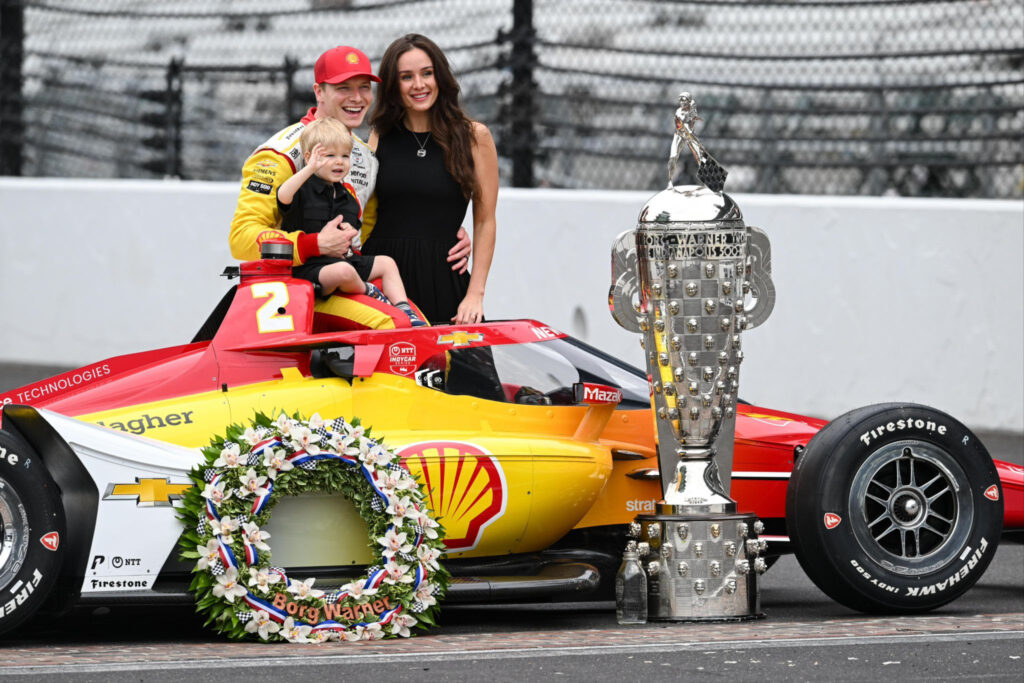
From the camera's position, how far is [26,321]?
13.5 meters

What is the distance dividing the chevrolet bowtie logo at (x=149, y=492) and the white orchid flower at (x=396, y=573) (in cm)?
68

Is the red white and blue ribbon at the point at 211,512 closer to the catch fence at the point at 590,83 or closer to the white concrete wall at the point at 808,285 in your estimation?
the white concrete wall at the point at 808,285

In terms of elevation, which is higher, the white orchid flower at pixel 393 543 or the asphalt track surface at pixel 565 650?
the white orchid flower at pixel 393 543

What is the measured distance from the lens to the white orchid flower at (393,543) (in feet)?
19.6

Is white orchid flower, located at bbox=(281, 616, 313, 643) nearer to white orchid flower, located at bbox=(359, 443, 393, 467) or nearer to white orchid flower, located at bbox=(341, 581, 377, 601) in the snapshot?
white orchid flower, located at bbox=(341, 581, 377, 601)

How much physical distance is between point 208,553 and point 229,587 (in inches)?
4.9

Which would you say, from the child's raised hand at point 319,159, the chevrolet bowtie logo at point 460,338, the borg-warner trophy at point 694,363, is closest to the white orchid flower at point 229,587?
the chevrolet bowtie logo at point 460,338

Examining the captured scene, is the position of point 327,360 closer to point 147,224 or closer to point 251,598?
point 251,598

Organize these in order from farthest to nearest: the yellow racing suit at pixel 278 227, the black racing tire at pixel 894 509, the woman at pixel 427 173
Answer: the woman at pixel 427 173 < the yellow racing suit at pixel 278 227 < the black racing tire at pixel 894 509

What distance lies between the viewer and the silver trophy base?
620 cm

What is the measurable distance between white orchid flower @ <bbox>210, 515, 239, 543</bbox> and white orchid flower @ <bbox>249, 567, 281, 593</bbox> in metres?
0.14

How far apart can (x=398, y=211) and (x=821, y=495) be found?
2.09 meters

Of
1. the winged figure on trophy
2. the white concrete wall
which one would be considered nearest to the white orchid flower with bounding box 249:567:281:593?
the winged figure on trophy

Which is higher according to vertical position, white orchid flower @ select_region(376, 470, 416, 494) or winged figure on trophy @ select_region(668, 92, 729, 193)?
winged figure on trophy @ select_region(668, 92, 729, 193)
